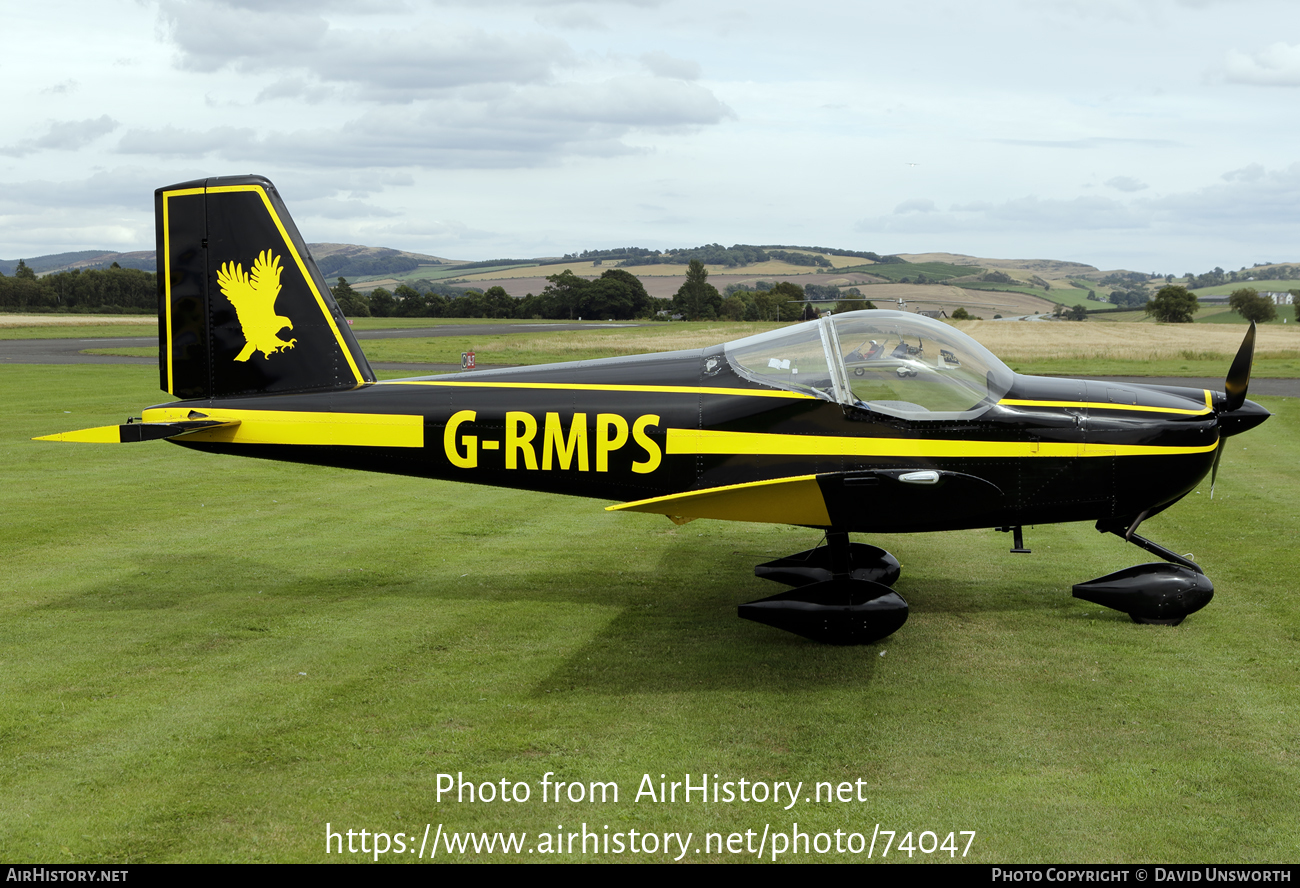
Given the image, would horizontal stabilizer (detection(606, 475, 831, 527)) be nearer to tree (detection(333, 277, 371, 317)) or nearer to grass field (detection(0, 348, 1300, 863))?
grass field (detection(0, 348, 1300, 863))

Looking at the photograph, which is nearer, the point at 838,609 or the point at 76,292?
the point at 838,609

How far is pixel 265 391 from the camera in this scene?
8070 millimetres

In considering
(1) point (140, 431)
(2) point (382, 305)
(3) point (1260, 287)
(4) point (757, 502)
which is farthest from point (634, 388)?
(3) point (1260, 287)

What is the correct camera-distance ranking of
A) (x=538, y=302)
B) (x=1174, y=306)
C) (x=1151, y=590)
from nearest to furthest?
(x=1151, y=590), (x=1174, y=306), (x=538, y=302)

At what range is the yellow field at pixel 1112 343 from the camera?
43250mm

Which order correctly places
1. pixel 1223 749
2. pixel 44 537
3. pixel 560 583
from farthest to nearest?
pixel 44 537
pixel 560 583
pixel 1223 749

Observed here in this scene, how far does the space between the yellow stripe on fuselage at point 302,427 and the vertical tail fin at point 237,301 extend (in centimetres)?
28

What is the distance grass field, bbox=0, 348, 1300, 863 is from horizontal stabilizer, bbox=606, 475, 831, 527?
1036 mm

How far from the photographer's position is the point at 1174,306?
95.6 m

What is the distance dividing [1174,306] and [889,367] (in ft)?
338

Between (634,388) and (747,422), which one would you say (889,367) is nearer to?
(747,422)
